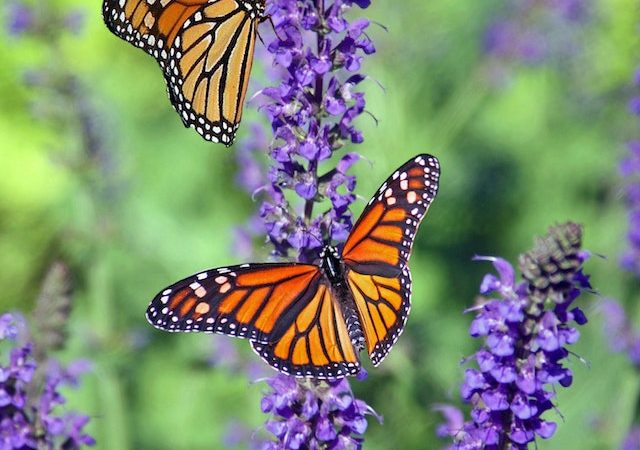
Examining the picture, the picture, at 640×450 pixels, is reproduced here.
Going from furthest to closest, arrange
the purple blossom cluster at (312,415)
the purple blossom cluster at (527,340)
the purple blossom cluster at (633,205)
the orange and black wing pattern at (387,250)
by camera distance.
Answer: the purple blossom cluster at (633,205) → the orange and black wing pattern at (387,250) → the purple blossom cluster at (312,415) → the purple blossom cluster at (527,340)

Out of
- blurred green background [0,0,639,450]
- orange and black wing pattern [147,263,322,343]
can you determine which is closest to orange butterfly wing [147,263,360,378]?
orange and black wing pattern [147,263,322,343]

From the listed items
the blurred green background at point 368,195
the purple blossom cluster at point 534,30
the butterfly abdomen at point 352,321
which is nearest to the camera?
the butterfly abdomen at point 352,321

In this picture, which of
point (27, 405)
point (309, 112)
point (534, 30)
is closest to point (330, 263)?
point (309, 112)

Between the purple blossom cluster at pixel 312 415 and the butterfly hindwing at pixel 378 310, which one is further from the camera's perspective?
the butterfly hindwing at pixel 378 310

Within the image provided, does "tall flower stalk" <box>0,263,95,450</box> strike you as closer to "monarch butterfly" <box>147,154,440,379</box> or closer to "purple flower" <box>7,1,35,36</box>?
"monarch butterfly" <box>147,154,440,379</box>

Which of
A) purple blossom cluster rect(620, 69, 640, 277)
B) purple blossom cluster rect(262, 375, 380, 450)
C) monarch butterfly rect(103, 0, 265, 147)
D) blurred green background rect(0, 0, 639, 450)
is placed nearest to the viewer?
purple blossom cluster rect(262, 375, 380, 450)

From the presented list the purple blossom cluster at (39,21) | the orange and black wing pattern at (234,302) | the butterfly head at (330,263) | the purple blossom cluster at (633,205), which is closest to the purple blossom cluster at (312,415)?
the orange and black wing pattern at (234,302)

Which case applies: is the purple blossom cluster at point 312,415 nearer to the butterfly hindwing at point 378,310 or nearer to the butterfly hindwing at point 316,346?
the butterfly hindwing at point 316,346
